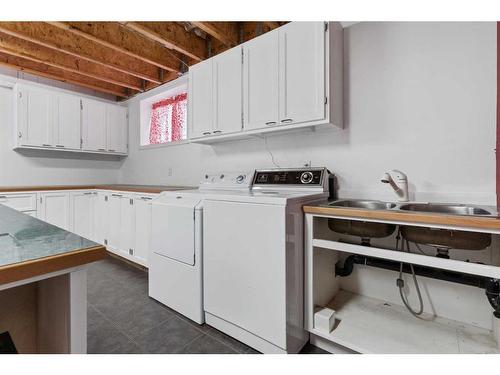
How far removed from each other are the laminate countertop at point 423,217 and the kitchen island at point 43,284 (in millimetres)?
1177

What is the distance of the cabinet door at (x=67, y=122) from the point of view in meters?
3.55

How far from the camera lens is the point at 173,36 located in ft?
8.39

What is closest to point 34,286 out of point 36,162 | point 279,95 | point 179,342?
point 179,342

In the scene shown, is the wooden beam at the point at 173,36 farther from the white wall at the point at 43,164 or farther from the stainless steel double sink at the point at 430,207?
the white wall at the point at 43,164

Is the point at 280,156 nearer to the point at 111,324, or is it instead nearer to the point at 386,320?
the point at 386,320

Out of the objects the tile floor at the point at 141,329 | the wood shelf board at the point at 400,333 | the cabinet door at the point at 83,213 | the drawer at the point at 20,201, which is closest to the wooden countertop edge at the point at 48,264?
the tile floor at the point at 141,329

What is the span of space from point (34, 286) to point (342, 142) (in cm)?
206

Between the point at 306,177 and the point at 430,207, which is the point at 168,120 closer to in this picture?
the point at 306,177

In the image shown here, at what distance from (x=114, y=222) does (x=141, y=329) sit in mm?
1876

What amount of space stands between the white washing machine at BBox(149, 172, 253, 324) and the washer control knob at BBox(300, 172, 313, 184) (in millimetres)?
456

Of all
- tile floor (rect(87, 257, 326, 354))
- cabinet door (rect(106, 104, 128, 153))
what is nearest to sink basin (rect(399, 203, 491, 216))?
tile floor (rect(87, 257, 326, 354))

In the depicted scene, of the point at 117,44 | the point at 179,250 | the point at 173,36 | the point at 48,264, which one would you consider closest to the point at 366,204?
the point at 179,250

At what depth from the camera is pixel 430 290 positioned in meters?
1.68

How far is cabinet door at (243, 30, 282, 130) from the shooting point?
1.98 meters
